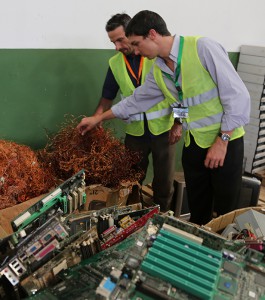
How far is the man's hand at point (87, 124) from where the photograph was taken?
1787 mm

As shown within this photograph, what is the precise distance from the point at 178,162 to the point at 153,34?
1.85 m

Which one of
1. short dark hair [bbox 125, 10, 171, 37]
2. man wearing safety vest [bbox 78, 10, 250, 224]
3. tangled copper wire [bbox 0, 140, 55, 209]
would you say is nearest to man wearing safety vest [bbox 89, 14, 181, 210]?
man wearing safety vest [bbox 78, 10, 250, 224]

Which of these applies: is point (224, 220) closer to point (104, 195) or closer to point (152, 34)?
point (104, 195)

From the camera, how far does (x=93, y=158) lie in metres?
1.73

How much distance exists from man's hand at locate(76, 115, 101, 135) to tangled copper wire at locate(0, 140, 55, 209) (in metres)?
0.30

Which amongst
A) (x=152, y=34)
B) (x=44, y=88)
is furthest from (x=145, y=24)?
(x=44, y=88)

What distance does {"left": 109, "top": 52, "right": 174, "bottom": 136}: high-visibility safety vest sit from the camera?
78.0 inches

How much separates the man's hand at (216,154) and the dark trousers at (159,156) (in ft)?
1.87

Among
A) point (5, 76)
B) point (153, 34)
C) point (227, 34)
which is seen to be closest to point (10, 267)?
point (153, 34)

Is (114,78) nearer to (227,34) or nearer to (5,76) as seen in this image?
(5,76)

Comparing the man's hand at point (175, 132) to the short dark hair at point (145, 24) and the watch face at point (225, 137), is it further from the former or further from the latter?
the short dark hair at point (145, 24)

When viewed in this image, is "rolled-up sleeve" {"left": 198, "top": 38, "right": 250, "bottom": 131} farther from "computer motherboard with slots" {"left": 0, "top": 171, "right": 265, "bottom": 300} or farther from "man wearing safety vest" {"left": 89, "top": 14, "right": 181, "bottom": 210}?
"computer motherboard with slots" {"left": 0, "top": 171, "right": 265, "bottom": 300}

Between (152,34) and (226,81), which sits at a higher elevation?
(152,34)

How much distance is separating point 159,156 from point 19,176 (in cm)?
97
